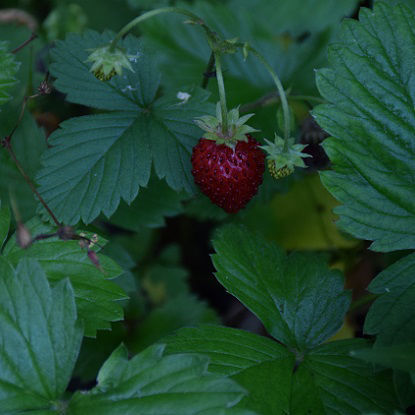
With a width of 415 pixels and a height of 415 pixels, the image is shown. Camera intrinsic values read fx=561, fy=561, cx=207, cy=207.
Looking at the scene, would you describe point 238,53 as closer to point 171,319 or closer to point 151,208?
point 151,208

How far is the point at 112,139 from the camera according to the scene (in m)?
1.49

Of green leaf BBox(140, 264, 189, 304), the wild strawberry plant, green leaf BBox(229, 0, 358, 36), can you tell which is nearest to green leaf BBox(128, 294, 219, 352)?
green leaf BBox(140, 264, 189, 304)

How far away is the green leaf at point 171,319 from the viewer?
79.2 inches

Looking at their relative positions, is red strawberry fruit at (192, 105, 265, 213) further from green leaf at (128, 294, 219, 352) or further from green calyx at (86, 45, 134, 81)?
green leaf at (128, 294, 219, 352)

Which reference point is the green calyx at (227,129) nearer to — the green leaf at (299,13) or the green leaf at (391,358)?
the green leaf at (391,358)

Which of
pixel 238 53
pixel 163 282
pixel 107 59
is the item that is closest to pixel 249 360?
pixel 107 59

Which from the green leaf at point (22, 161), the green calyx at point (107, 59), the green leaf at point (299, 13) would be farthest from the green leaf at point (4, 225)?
the green leaf at point (299, 13)

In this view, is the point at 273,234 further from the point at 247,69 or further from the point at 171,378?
the point at 171,378

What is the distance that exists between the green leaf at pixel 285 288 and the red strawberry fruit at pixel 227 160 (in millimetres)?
150

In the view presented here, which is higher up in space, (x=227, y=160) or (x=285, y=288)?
(x=227, y=160)

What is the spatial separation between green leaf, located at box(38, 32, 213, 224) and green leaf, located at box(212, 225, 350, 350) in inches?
8.6

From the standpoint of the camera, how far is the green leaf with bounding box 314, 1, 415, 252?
131 centimetres

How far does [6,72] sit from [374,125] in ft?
3.12

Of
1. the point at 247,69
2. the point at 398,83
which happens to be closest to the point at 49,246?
the point at 398,83
